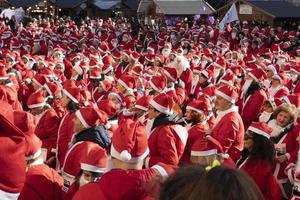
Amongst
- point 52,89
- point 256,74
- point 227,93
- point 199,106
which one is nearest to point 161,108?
point 199,106

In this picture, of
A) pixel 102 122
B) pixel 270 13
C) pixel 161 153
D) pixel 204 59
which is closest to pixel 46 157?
pixel 102 122

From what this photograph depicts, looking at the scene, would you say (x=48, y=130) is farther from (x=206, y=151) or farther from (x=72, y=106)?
(x=206, y=151)

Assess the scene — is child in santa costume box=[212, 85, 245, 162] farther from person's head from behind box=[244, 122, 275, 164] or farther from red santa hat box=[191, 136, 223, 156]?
red santa hat box=[191, 136, 223, 156]

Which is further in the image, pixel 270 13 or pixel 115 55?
pixel 270 13

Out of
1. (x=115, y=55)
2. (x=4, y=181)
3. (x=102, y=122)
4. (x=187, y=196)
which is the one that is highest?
(x=187, y=196)

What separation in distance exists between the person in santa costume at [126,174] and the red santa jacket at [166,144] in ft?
5.00

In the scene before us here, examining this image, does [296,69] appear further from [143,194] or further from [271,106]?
[143,194]

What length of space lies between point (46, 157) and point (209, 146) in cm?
257

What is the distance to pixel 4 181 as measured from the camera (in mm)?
2984

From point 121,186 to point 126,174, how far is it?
0.09 m

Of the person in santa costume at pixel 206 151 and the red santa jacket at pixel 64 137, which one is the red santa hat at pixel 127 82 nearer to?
the red santa jacket at pixel 64 137

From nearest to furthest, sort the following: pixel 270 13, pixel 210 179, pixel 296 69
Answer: pixel 210 179 → pixel 296 69 → pixel 270 13

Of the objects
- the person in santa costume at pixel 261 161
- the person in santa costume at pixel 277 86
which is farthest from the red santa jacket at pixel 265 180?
the person in santa costume at pixel 277 86

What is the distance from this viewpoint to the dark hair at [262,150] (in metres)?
4.81
